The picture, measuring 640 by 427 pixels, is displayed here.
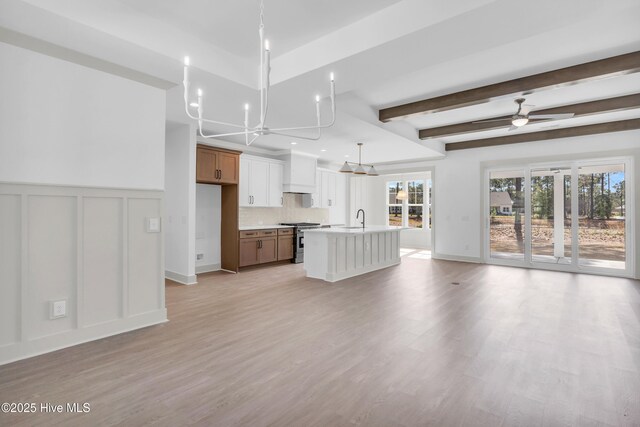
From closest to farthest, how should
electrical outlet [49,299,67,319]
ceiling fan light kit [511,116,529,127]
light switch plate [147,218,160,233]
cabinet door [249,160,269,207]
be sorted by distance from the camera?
electrical outlet [49,299,67,319] → light switch plate [147,218,160,233] → ceiling fan light kit [511,116,529,127] → cabinet door [249,160,269,207]

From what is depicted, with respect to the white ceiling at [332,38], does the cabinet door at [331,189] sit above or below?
below

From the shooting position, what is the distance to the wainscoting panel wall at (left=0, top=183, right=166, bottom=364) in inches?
101

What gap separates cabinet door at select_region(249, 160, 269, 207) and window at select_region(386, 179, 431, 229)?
17.3 feet

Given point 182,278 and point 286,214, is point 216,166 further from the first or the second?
point 286,214

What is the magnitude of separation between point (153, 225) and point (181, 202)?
198 cm

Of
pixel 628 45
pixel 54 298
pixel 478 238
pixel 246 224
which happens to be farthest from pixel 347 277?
pixel 628 45

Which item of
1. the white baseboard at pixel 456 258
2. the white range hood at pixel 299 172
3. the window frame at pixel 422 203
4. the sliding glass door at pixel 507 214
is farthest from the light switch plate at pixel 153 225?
the window frame at pixel 422 203

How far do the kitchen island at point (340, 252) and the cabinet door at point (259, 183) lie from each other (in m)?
1.70

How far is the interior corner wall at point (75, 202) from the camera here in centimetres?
257

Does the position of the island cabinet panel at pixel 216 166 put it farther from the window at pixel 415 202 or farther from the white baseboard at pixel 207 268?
the window at pixel 415 202

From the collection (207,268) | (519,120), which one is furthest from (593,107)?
(207,268)

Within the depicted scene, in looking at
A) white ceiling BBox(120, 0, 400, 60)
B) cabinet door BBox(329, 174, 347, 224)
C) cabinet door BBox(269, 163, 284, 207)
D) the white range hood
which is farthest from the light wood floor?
cabinet door BBox(329, 174, 347, 224)

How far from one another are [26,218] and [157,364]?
1.63 meters

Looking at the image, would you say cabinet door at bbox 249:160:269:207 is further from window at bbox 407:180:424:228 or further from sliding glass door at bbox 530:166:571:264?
sliding glass door at bbox 530:166:571:264
